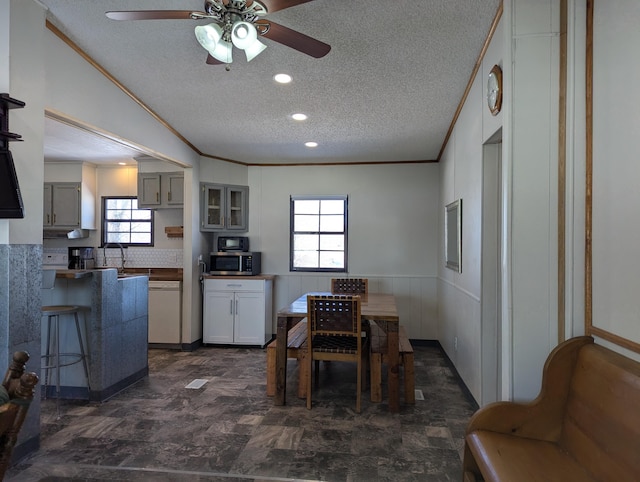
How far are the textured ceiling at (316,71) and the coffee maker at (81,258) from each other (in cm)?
156

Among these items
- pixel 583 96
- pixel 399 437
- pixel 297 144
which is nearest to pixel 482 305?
pixel 399 437

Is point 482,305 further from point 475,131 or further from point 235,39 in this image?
A: point 235,39

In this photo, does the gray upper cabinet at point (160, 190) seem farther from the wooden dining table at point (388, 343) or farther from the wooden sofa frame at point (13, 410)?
the wooden sofa frame at point (13, 410)

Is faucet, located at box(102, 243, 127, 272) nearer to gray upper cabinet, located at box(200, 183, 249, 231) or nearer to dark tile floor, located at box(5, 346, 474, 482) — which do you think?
gray upper cabinet, located at box(200, 183, 249, 231)

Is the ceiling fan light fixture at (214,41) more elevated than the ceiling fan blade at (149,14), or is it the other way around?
the ceiling fan blade at (149,14)

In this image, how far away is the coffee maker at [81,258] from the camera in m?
5.40

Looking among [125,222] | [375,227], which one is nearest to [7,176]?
[125,222]

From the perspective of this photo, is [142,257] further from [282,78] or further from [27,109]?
[282,78]

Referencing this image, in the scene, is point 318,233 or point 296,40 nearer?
point 296,40

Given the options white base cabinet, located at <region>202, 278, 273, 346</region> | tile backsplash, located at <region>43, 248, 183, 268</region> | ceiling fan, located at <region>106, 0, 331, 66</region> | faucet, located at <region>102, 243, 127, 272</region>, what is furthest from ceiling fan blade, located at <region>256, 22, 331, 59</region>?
faucet, located at <region>102, 243, 127, 272</region>

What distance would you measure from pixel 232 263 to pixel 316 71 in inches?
114

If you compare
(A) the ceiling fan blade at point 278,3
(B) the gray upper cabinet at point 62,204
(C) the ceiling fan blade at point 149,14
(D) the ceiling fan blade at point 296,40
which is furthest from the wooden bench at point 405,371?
(B) the gray upper cabinet at point 62,204

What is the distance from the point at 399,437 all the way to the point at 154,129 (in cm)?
358

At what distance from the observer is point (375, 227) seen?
545 cm
